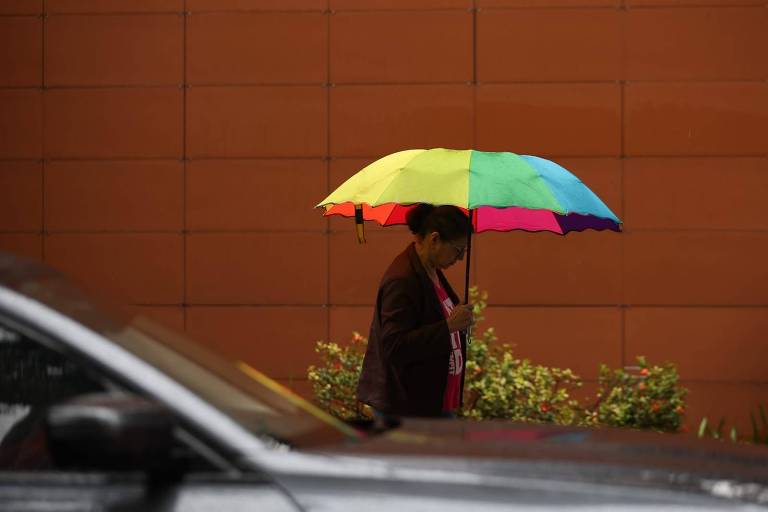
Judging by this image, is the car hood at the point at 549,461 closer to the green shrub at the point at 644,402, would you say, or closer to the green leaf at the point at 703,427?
the green shrub at the point at 644,402

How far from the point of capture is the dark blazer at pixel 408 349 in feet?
19.2

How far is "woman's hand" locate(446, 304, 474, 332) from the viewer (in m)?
5.84

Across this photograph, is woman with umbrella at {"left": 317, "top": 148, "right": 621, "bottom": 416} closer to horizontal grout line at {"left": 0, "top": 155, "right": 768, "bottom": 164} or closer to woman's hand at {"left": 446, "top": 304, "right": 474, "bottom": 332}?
woman's hand at {"left": 446, "top": 304, "right": 474, "bottom": 332}

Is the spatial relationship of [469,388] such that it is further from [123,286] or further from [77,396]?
[77,396]

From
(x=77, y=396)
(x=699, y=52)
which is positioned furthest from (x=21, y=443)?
(x=699, y=52)

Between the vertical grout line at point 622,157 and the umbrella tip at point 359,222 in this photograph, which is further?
the vertical grout line at point 622,157

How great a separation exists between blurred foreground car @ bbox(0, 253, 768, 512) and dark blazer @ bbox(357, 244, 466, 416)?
8.36 ft

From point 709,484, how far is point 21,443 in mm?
1580

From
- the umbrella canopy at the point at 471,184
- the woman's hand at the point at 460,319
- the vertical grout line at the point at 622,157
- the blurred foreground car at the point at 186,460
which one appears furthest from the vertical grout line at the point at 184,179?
the blurred foreground car at the point at 186,460

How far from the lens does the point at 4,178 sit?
423 inches

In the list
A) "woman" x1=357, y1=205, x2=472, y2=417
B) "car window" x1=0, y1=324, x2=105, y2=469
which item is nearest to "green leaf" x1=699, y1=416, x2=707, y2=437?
"woman" x1=357, y1=205, x2=472, y2=417

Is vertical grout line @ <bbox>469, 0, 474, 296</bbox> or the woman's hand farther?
vertical grout line @ <bbox>469, 0, 474, 296</bbox>

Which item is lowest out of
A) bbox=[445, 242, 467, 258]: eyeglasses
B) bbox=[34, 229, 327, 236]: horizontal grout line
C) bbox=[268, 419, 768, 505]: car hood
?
bbox=[268, 419, 768, 505]: car hood

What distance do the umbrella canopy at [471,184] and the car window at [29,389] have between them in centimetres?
272
